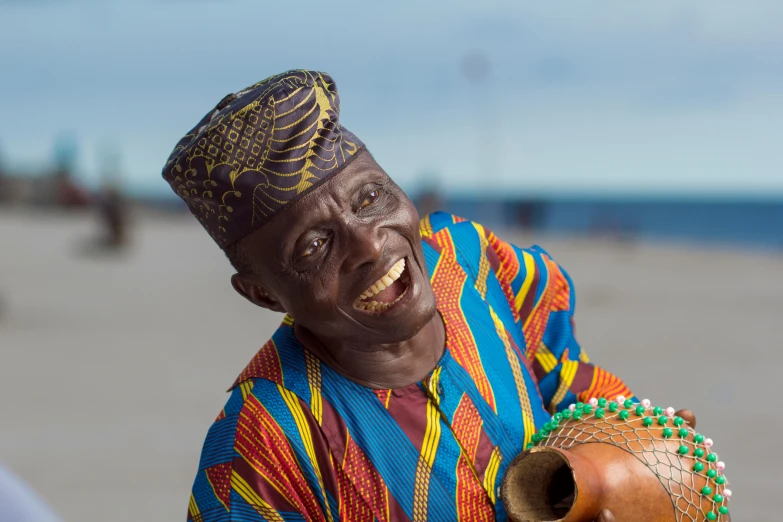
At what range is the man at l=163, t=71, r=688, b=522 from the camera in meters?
1.99

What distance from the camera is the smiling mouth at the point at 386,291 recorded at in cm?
204

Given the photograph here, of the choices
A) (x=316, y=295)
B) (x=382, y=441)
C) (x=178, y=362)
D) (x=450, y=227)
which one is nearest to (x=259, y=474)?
(x=382, y=441)

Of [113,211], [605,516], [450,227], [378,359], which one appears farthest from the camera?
[113,211]

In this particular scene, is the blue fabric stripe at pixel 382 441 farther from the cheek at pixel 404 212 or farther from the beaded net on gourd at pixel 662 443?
the cheek at pixel 404 212

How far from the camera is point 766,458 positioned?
6426 millimetres

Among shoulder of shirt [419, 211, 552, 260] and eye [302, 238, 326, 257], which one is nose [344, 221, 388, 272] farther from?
shoulder of shirt [419, 211, 552, 260]

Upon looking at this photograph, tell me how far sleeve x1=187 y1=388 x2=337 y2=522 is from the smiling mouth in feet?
1.03

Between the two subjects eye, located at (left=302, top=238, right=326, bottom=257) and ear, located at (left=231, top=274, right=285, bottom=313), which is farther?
ear, located at (left=231, top=274, right=285, bottom=313)

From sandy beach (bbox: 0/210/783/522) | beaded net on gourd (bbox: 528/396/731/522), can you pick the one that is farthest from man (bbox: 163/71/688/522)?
sandy beach (bbox: 0/210/783/522)

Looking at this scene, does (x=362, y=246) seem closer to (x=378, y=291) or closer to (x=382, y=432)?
(x=378, y=291)

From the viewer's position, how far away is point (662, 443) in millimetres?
2105

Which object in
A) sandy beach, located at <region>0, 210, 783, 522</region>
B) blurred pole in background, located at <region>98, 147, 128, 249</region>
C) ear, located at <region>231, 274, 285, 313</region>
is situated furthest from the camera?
blurred pole in background, located at <region>98, 147, 128, 249</region>

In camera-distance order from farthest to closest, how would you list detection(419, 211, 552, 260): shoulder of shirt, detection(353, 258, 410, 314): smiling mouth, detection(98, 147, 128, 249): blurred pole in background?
detection(98, 147, 128, 249): blurred pole in background < detection(419, 211, 552, 260): shoulder of shirt < detection(353, 258, 410, 314): smiling mouth

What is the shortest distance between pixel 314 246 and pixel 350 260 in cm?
8
